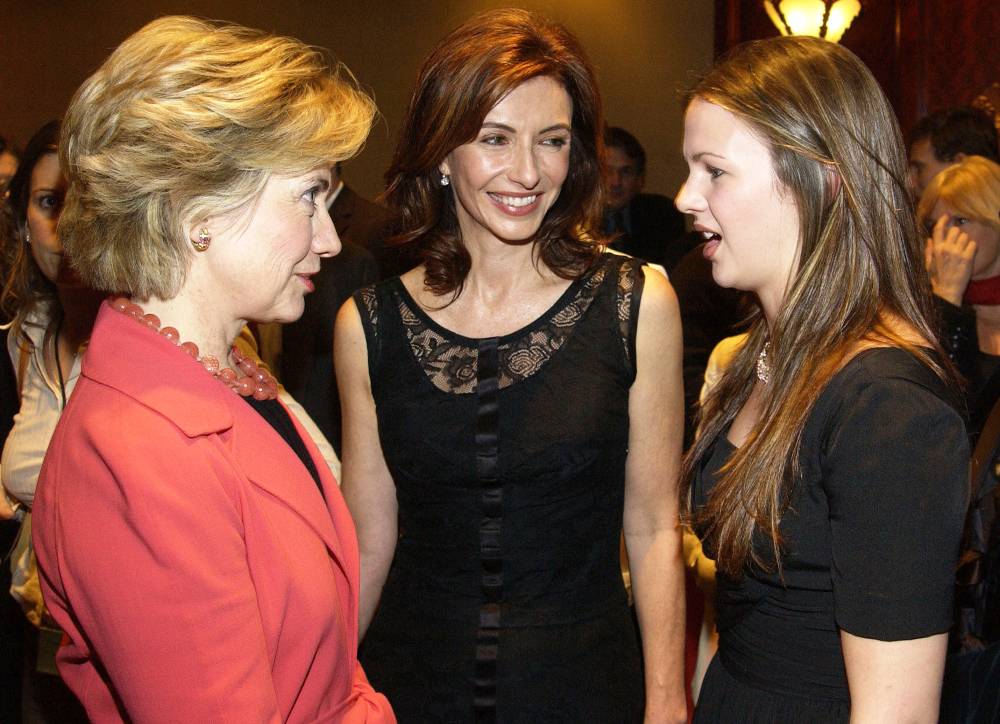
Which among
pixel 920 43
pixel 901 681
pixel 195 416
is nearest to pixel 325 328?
pixel 195 416

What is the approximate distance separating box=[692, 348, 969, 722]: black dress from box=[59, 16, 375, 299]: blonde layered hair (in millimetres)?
820

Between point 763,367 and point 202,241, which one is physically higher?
point 202,241

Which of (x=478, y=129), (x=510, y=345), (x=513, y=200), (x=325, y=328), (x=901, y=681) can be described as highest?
(x=478, y=129)

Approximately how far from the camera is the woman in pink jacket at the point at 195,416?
1273 millimetres

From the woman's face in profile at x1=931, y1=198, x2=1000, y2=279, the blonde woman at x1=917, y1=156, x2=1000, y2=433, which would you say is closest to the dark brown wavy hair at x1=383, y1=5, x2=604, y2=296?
the blonde woman at x1=917, y1=156, x2=1000, y2=433

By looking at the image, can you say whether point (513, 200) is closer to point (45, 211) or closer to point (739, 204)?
point (739, 204)

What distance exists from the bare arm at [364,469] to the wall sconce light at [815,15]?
433cm

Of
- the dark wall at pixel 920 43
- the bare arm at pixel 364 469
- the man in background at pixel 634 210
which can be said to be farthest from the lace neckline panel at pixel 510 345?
the dark wall at pixel 920 43

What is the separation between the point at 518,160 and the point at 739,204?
0.64 metres

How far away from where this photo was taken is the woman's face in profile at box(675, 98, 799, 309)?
163 centimetres

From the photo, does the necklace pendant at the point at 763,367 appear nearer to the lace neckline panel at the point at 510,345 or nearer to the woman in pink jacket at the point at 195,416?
the lace neckline panel at the point at 510,345

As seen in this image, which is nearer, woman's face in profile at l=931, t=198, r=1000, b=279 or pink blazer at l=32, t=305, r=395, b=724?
pink blazer at l=32, t=305, r=395, b=724

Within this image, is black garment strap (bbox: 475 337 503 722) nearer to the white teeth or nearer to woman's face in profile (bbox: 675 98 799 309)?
the white teeth

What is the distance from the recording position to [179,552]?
1.27 meters
